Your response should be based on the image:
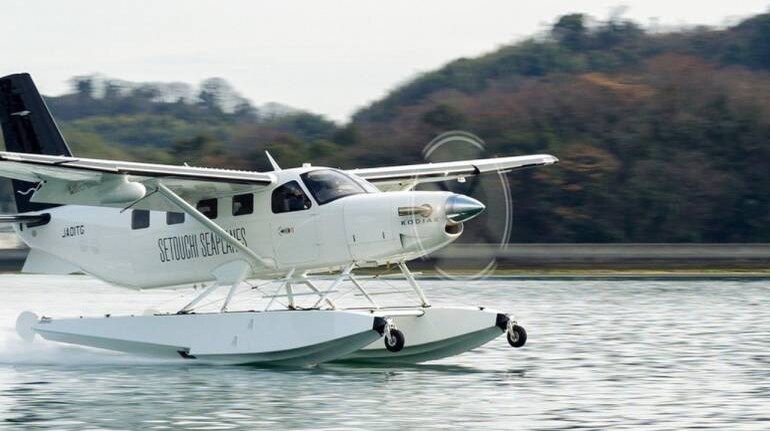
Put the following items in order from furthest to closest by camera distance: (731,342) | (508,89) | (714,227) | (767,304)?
(508,89) < (714,227) < (767,304) < (731,342)

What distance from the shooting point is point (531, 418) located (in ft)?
44.9

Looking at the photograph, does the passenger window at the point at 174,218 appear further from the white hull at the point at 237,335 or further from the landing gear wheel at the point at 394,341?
the landing gear wheel at the point at 394,341

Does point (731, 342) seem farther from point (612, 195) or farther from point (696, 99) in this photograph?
point (696, 99)

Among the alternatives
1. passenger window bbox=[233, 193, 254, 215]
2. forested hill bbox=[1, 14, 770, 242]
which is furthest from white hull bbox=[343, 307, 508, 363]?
forested hill bbox=[1, 14, 770, 242]

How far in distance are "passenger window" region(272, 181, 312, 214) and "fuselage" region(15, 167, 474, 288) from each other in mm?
14

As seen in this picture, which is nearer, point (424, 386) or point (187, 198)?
point (424, 386)

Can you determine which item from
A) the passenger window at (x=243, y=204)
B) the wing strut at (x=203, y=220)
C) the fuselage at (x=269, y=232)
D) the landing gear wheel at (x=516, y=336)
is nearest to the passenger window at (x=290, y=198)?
the fuselage at (x=269, y=232)

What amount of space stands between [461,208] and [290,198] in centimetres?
276

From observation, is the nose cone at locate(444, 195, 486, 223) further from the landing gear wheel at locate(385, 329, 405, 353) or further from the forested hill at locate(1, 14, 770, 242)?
the forested hill at locate(1, 14, 770, 242)

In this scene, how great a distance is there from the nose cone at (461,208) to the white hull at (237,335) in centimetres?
167

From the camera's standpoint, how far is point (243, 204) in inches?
731

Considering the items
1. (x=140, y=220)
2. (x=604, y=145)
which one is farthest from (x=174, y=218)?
(x=604, y=145)

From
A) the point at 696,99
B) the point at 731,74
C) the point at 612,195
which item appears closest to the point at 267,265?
the point at 612,195

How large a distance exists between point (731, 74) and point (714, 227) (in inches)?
483
